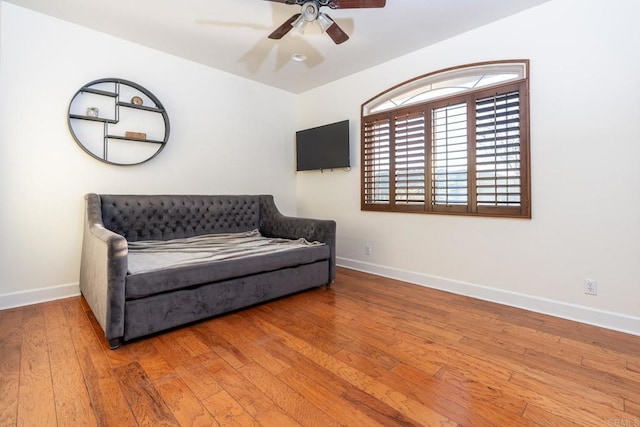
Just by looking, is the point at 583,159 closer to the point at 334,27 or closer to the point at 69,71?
the point at 334,27

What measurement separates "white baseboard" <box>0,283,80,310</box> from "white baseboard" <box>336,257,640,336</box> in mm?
3239

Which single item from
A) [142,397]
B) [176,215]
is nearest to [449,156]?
[176,215]

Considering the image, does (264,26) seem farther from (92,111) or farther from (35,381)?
(35,381)

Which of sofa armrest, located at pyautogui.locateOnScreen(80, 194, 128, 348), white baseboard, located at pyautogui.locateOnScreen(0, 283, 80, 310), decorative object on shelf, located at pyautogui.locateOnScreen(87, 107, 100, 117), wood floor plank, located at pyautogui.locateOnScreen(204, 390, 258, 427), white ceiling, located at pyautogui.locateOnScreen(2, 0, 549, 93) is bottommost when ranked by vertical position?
wood floor plank, located at pyautogui.locateOnScreen(204, 390, 258, 427)

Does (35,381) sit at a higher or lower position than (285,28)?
lower

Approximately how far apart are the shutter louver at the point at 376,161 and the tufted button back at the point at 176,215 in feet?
4.93

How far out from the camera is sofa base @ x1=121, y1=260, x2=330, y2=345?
6.77 feet

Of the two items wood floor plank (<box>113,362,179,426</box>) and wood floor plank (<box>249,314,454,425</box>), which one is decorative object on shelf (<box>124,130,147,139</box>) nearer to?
wood floor plank (<box>113,362,179,426</box>)

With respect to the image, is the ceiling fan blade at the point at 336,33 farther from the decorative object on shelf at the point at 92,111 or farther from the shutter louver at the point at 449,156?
the decorative object on shelf at the point at 92,111

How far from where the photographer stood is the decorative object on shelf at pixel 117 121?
3.01 metres

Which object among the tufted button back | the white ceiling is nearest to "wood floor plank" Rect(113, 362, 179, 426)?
the tufted button back

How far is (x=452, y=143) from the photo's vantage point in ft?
10.3

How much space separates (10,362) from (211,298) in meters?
1.16

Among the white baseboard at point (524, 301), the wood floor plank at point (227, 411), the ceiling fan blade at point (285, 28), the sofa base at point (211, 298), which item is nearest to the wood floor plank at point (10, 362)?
the sofa base at point (211, 298)
